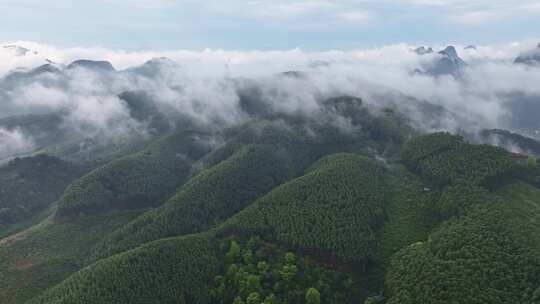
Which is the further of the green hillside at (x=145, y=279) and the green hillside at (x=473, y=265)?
the green hillside at (x=145, y=279)

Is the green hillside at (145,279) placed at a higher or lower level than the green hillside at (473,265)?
lower

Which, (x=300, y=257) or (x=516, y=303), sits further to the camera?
(x=300, y=257)

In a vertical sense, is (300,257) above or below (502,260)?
below

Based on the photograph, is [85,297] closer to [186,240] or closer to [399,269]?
[186,240]

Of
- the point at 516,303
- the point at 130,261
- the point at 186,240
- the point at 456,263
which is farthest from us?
the point at 186,240

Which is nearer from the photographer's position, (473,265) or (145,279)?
(473,265)

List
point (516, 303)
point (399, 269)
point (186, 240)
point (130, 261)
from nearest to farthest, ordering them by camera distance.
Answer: point (516, 303)
point (399, 269)
point (130, 261)
point (186, 240)

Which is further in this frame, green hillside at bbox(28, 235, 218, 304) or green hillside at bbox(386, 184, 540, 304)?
green hillside at bbox(28, 235, 218, 304)

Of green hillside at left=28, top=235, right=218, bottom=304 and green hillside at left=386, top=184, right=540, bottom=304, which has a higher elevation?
green hillside at left=386, top=184, right=540, bottom=304

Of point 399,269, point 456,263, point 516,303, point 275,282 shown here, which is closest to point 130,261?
point 275,282

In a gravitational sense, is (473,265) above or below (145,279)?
above
